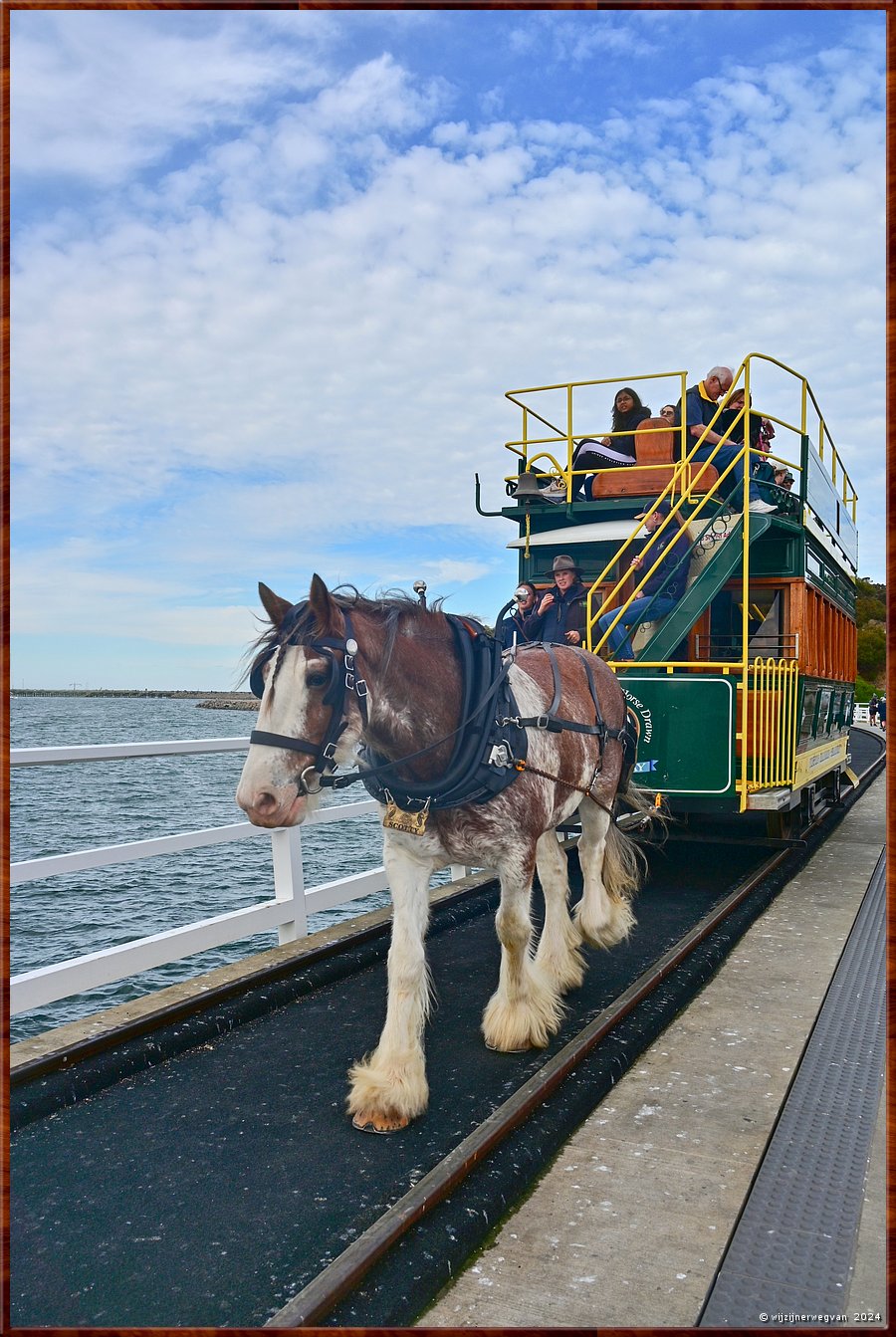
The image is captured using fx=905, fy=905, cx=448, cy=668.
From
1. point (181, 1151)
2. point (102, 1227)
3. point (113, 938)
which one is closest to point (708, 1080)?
point (181, 1151)

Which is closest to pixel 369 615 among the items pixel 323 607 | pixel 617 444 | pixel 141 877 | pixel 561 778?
pixel 323 607

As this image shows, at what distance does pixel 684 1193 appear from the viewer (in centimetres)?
264

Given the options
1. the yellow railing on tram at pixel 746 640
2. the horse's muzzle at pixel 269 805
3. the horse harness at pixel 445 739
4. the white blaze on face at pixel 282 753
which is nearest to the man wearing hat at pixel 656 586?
the yellow railing on tram at pixel 746 640

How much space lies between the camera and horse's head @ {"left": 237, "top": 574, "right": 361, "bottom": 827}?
104 inches

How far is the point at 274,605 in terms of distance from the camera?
9.32ft

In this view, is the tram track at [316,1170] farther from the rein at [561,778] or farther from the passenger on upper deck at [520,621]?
the passenger on upper deck at [520,621]

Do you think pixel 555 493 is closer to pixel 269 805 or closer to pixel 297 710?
pixel 297 710

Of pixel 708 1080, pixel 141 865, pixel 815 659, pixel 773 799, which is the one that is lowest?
pixel 141 865

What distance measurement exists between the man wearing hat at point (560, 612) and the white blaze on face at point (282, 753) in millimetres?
4005

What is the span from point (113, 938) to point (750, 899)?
30.6 ft

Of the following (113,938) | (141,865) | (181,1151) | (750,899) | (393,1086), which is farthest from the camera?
(141,865)

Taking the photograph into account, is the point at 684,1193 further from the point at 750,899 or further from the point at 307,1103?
the point at 750,899

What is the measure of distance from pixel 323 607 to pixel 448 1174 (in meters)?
1.69

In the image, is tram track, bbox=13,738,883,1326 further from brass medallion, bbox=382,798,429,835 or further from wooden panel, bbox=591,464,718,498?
wooden panel, bbox=591,464,718,498
